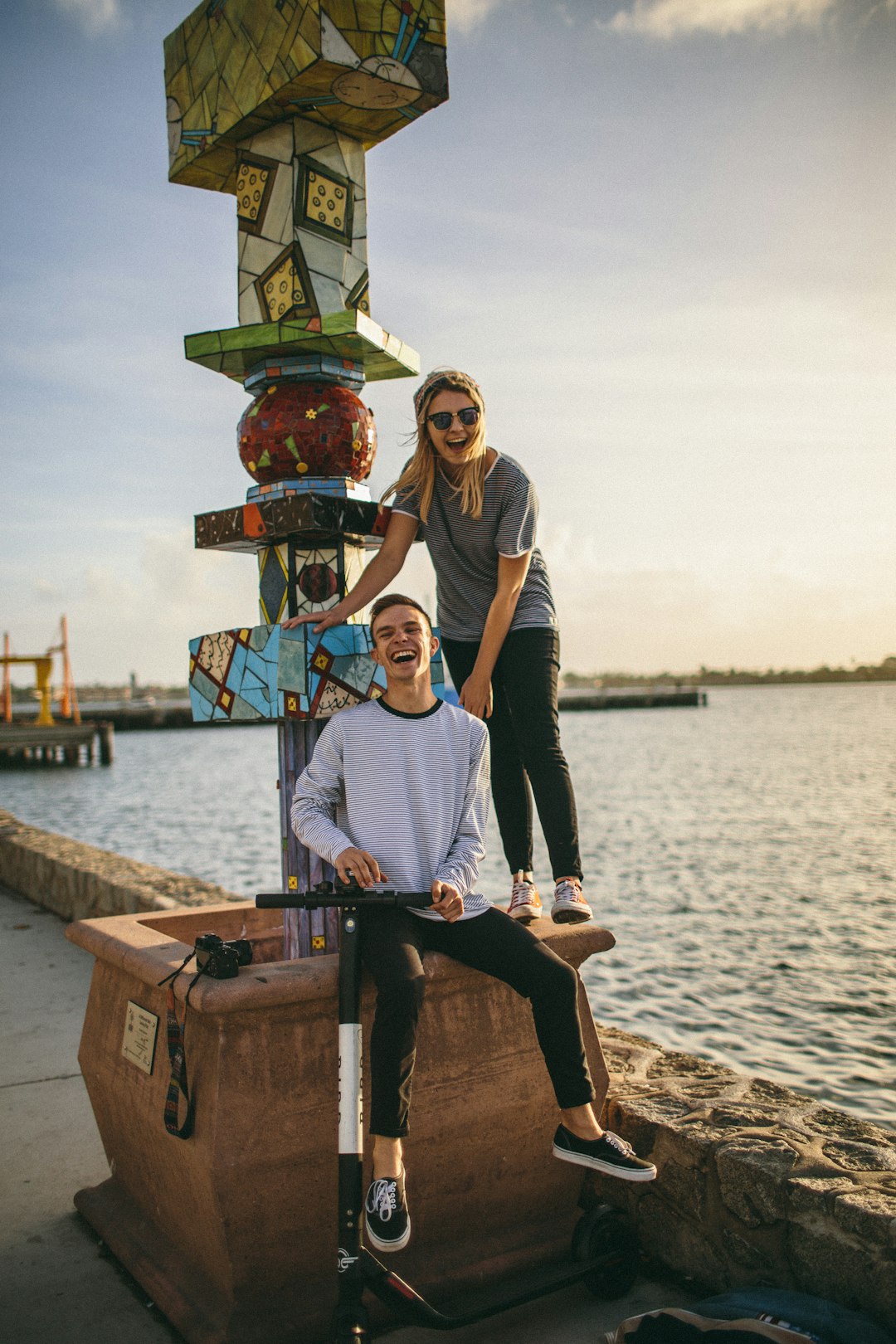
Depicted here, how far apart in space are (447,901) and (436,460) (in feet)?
4.03

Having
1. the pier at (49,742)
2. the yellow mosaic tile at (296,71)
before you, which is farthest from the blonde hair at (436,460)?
the pier at (49,742)

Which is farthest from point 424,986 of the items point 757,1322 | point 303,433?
point 303,433

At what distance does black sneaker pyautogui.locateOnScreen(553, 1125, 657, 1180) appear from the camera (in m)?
2.28

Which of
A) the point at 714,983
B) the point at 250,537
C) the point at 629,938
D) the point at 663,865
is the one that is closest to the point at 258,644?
the point at 250,537

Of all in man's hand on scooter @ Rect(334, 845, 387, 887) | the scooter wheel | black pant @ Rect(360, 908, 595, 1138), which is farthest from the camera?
the scooter wheel

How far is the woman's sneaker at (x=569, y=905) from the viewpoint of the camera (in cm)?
269

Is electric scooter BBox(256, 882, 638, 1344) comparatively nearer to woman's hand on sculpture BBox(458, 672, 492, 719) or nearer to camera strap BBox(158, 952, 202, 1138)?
camera strap BBox(158, 952, 202, 1138)

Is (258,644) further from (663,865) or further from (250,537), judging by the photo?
(663,865)

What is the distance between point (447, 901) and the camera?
7.46 feet

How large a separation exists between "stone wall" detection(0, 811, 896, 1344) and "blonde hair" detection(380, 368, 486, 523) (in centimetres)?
175

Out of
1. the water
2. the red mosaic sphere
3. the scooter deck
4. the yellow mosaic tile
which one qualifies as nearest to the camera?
the scooter deck

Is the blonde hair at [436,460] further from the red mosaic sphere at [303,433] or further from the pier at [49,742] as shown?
the pier at [49,742]

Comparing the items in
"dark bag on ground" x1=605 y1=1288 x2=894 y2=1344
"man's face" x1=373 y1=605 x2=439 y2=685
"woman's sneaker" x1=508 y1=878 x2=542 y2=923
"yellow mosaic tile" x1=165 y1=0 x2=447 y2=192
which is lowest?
"dark bag on ground" x1=605 y1=1288 x2=894 y2=1344

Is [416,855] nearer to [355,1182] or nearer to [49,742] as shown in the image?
[355,1182]
